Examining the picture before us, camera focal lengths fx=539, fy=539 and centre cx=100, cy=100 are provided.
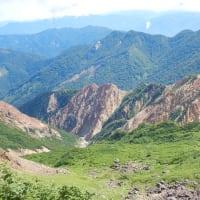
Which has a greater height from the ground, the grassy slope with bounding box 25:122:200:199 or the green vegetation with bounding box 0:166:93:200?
the green vegetation with bounding box 0:166:93:200

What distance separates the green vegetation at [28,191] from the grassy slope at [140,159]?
100 feet

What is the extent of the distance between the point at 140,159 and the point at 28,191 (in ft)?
237

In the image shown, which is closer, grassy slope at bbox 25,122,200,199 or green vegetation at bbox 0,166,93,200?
green vegetation at bbox 0,166,93,200

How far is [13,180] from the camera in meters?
45.2

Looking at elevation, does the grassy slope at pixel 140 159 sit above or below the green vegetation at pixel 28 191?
below

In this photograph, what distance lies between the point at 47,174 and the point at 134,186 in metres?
16.1

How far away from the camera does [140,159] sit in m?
116

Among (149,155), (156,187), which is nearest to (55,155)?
(149,155)

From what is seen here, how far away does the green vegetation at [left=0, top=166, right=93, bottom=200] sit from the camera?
4328 cm

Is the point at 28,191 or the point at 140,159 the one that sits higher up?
the point at 28,191

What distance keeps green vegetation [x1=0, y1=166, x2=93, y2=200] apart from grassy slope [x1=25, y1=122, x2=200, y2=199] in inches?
1203

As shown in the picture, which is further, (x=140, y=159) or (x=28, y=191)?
(x=140, y=159)

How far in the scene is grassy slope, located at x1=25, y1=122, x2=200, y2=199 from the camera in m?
90.0

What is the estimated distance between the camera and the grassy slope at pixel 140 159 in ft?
295
